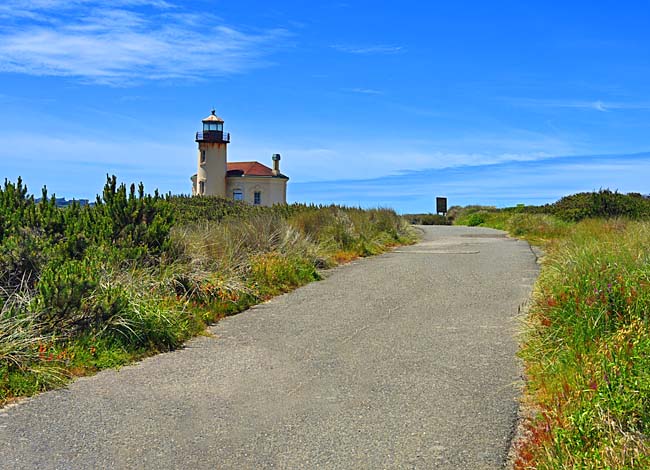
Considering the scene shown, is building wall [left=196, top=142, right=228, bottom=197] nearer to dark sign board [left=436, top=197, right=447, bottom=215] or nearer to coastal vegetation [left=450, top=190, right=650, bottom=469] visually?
dark sign board [left=436, top=197, right=447, bottom=215]

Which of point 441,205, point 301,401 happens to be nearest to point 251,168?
point 441,205

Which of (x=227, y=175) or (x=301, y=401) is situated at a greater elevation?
(x=227, y=175)

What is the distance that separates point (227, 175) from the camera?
252 ft

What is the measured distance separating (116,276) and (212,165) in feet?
210

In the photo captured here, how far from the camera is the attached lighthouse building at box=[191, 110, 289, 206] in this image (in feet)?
238

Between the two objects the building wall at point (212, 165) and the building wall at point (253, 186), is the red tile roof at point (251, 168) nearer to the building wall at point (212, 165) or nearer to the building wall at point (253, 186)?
the building wall at point (253, 186)

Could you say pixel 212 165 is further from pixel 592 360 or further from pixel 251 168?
pixel 592 360

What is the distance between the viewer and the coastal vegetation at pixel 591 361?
4.73 meters

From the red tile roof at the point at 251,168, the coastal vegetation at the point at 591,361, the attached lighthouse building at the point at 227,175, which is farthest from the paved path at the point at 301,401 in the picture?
the red tile roof at the point at 251,168

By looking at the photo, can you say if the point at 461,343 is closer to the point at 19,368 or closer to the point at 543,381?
the point at 543,381

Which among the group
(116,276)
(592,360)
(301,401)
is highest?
(116,276)

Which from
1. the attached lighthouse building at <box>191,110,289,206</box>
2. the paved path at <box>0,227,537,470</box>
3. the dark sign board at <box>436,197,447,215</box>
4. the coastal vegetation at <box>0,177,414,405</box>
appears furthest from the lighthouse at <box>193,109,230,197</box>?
the paved path at <box>0,227,537,470</box>

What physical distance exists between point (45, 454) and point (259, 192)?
71818 millimetres

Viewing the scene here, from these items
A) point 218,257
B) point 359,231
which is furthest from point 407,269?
point 359,231
